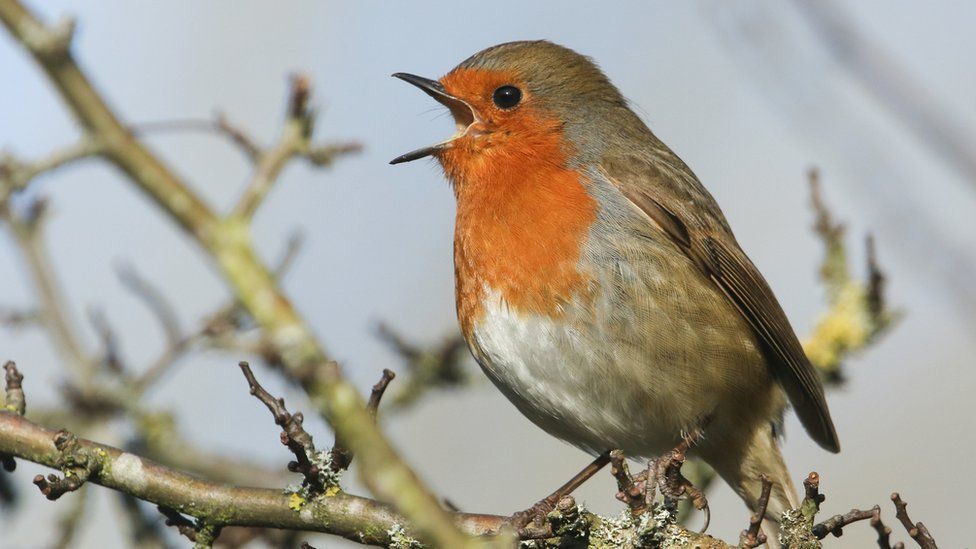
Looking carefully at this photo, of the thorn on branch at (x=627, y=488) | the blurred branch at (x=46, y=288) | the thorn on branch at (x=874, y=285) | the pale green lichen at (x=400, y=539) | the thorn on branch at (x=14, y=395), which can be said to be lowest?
the thorn on branch at (x=627, y=488)

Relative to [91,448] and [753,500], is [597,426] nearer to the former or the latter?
[753,500]

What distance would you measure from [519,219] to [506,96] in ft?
2.57

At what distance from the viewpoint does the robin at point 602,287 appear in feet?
13.6

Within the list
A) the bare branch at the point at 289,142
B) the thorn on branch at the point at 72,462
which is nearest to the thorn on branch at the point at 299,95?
the bare branch at the point at 289,142

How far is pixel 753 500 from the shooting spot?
4.81 metres

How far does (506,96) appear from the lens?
16.1ft

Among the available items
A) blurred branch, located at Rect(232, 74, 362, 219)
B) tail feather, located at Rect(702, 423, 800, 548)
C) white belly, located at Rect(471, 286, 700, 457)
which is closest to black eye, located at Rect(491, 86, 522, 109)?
blurred branch, located at Rect(232, 74, 362, 219)

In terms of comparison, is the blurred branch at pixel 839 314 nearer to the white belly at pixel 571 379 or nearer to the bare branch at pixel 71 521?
the white belly at pixel 571 379

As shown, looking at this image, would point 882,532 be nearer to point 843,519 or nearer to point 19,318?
point 843,519

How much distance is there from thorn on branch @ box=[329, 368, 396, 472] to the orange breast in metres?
1.12

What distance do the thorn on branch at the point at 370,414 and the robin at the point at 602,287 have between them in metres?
1.11

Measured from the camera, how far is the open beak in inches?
185

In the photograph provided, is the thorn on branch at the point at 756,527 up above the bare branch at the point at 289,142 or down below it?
below

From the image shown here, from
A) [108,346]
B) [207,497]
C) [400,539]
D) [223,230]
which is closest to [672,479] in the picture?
[400,539]
